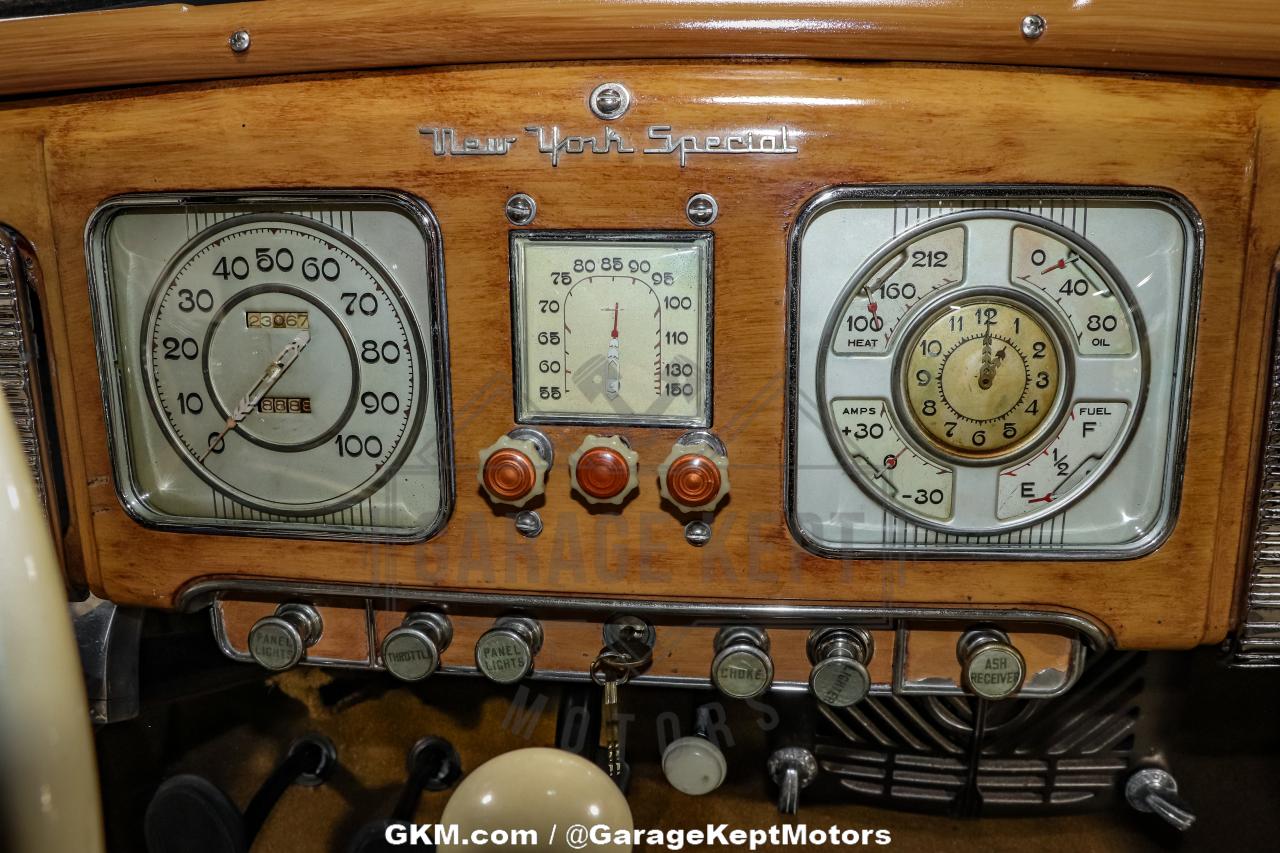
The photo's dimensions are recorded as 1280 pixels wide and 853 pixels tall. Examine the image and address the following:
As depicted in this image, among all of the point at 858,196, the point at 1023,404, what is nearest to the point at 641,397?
the point at 858,196

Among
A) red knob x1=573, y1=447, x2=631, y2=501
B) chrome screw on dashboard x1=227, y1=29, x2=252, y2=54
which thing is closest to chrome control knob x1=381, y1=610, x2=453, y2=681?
red knob x1=573, y1=447, x2=631, y2=501

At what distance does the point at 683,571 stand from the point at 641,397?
205mm

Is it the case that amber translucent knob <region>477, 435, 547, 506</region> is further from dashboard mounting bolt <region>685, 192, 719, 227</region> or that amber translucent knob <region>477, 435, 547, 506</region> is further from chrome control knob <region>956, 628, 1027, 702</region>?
chrome control knob <region>956, 628, 1027, 702</region>

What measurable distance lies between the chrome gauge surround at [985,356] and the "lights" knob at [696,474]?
8 cm

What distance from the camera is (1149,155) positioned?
909 millimetres

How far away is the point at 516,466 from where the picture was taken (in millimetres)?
979

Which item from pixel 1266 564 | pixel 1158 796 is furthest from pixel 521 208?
pixel 1158 796

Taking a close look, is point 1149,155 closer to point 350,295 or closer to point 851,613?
point 851,613

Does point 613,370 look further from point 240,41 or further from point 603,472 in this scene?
point 240,41

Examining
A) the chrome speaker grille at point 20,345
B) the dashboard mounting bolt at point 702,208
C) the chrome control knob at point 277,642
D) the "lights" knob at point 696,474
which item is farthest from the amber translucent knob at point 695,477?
the chrome speaker grille at point 20,345

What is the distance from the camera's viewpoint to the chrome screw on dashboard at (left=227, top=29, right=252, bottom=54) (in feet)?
3.22

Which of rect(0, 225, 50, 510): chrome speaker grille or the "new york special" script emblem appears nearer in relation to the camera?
the "new york special" script emblem

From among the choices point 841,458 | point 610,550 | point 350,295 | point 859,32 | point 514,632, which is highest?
point 859,32

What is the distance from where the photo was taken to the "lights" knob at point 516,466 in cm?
98
